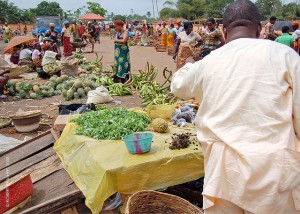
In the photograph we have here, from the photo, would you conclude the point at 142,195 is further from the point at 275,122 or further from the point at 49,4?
the point at 49,4

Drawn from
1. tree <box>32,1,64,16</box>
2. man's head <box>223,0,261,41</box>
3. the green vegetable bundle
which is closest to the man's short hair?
man's head <box>223,0,261,41</box>

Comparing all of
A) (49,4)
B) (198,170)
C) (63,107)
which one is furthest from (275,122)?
(49,4)

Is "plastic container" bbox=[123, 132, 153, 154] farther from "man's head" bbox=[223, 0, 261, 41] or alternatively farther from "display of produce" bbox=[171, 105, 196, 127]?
"man's head" bbox=[223, 0, 261, 41]

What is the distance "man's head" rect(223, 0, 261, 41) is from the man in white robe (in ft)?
0.31

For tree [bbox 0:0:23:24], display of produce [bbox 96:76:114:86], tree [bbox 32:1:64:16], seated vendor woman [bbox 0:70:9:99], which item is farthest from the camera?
tree [bbox 32:1:64:16]

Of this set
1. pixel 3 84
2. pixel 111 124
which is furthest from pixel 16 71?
pixel 111 124

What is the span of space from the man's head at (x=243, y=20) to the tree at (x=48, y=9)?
214 feet

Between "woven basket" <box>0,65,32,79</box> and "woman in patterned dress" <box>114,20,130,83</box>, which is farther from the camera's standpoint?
"woven basket" <box>0,65,32,79</box>

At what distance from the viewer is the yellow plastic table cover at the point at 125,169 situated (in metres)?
2.55

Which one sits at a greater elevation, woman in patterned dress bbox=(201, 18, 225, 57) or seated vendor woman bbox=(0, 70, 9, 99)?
woman in patterned dress bbox=(201, 18, 225, 57)

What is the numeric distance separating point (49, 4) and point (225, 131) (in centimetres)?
7679

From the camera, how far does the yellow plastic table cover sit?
8.37 ft

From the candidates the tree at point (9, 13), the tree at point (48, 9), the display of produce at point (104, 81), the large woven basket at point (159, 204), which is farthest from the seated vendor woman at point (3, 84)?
the tree at point (48, 9)

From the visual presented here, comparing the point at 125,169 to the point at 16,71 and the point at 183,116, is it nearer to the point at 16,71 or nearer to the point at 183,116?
the point at 183,116
